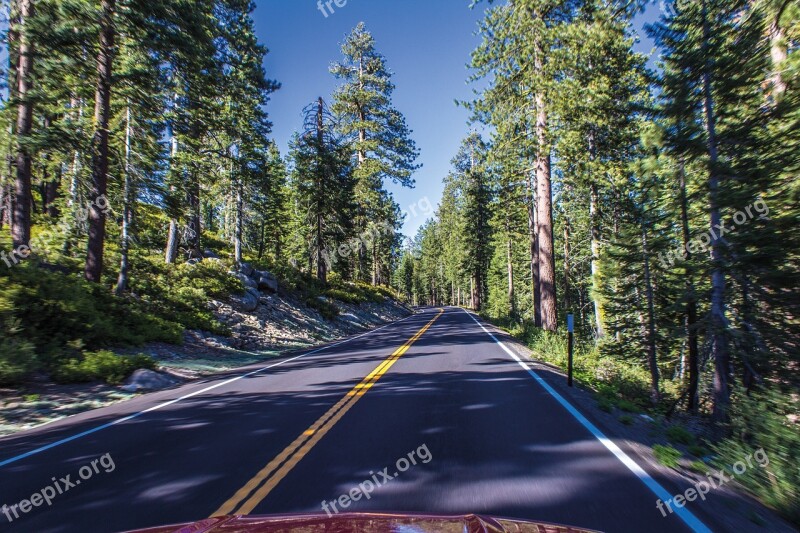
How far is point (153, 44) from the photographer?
13211mm

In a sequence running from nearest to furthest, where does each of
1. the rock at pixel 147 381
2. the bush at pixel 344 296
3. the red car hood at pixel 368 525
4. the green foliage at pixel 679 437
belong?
1. the red car hood at pixel 368 525
2. the green foliage at pixel 679 437
3. the rock at pixel 147 381
4. the bush at pixel 344 296

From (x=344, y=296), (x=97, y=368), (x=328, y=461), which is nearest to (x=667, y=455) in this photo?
(x=328, y=461)

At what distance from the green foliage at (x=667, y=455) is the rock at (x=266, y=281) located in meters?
22.8

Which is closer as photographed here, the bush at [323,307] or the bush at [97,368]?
the bush at [97,368]

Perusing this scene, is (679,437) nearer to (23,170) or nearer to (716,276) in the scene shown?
(716,276)

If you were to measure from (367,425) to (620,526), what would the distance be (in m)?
3.67

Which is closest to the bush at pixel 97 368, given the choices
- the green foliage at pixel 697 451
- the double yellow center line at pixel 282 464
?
the double yellow center line at pixel 282 464

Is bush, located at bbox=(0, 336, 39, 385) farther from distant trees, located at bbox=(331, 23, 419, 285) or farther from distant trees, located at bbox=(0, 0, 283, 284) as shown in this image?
distant trees, located at bbox=(331, 23, 419, 285)

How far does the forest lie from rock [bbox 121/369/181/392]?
121 centimetres

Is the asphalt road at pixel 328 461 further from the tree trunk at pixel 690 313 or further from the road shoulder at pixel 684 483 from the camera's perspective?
the tree trunk at pixel 690 313

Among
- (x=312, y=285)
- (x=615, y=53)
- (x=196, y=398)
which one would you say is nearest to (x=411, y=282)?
(x=312, y=285)

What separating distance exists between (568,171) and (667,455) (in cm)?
1782

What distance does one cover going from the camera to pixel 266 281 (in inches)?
992

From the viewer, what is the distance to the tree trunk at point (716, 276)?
8414 mm
